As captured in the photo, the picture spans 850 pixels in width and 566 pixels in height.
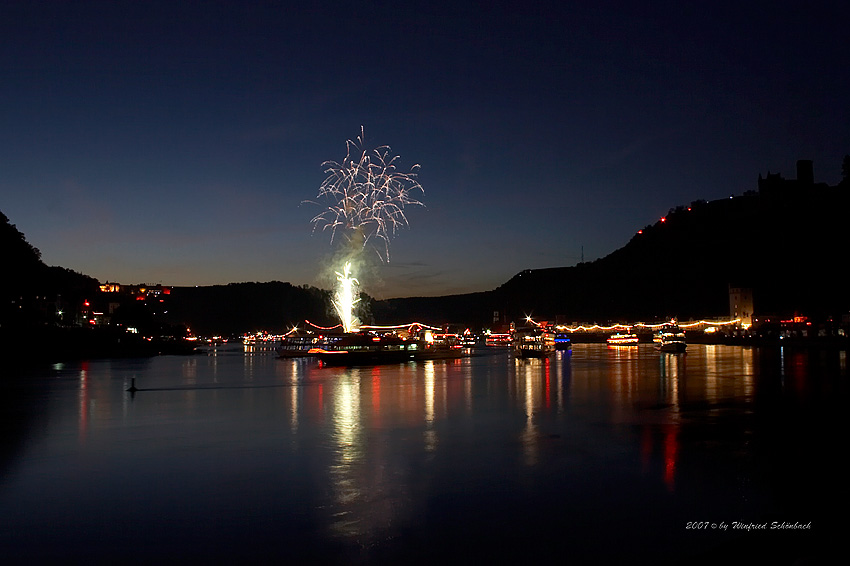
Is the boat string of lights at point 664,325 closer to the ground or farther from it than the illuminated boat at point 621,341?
farther from it

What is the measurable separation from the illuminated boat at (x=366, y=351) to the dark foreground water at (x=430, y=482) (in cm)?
3280

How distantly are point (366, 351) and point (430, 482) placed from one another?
156 feet

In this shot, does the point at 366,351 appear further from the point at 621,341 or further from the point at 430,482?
the point at 621,341

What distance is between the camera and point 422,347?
70.1 meters

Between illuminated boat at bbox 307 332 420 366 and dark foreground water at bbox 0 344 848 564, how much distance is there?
1291 inches

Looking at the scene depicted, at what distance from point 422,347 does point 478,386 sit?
36.1 m

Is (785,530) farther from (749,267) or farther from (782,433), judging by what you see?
(749,267)

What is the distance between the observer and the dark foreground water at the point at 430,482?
8414mm

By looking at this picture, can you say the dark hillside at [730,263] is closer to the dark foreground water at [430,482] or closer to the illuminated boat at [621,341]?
the illuminated boat at [621,341]

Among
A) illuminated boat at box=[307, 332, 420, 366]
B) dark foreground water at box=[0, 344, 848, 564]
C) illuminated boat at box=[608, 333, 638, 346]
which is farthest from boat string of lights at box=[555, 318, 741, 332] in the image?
dark foreground water at box=[0, 344, 848, 564]

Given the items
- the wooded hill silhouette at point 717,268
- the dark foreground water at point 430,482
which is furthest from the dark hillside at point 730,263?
the dark foreground water at point 430,482

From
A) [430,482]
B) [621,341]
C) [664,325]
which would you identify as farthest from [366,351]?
[664,325]

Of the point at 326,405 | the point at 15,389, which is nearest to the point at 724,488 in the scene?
the point at 326,405

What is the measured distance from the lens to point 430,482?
12.0m
